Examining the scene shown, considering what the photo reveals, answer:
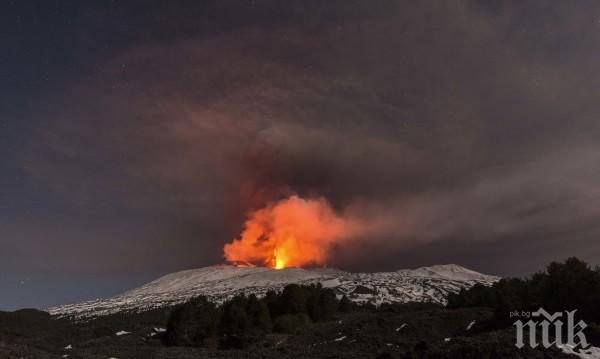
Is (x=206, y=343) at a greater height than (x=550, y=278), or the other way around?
(x=550, y=278)

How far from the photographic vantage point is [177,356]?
51.9 metres

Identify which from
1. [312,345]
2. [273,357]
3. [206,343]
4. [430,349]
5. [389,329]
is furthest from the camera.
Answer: [206,343]

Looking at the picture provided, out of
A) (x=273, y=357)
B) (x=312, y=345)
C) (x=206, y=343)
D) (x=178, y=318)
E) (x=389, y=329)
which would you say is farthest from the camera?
(x=178, y=318)

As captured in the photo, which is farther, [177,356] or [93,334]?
[93,334]

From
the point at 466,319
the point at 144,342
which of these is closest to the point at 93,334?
the point at 144,342

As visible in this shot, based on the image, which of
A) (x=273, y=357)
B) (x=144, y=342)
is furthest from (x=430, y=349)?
(x=144, y=342)

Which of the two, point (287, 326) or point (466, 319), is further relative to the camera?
point (287, 326)

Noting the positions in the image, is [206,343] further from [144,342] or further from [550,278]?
[550,278]

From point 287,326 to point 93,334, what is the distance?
5923 centimetres

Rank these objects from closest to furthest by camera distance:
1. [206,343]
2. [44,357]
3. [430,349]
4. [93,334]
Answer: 1. [430,349]
2. [44,357]
3. [206,343]
4. [93,334]

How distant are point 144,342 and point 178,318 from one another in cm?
833

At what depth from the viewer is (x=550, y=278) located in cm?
6512

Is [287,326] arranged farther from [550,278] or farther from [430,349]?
[430,349]

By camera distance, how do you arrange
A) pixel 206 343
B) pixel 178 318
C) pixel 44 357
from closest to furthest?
pixel 44 357 < pixel 206 343 < pixel 178 318
